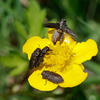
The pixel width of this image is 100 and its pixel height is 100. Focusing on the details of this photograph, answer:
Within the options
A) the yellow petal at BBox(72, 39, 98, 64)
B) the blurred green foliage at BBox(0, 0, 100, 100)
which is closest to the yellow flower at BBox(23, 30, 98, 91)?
the yellow petal at BBox(72, 39, 98, 64)

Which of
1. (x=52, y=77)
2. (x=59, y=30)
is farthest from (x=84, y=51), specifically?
(x=52, y=77)

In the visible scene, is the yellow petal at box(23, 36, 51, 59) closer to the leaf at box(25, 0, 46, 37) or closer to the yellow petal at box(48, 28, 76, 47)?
the yellow petal at box(48, 28, 76, 47)

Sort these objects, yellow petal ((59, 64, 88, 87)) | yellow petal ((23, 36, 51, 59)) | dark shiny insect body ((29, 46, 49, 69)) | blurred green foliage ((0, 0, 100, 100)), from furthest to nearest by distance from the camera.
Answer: blurred green foliage ((0, 0, 100, 100)), yellow petal ((23, 36, 51, 59)), dark shiny insect body ((29, 46, 49, 69)), yellow petal ((59, 64, 88, 87))

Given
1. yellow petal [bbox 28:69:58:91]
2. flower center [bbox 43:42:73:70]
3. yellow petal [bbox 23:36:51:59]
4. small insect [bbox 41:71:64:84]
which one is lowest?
yellow petal [bbox 28:69:58:91]

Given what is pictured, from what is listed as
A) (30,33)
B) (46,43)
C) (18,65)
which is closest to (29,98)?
(18,65)

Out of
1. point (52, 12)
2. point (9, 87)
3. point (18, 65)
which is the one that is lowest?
point (9, 87)

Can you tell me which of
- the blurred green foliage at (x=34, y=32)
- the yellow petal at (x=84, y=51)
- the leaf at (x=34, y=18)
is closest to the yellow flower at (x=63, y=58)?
the yellow petal at (x=84, y=51)

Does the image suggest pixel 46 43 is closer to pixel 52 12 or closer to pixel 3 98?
pixel 3 98
